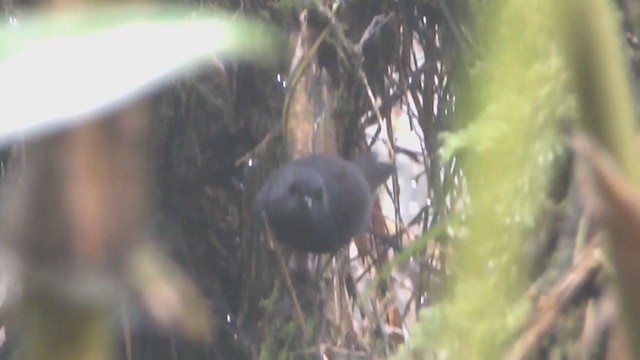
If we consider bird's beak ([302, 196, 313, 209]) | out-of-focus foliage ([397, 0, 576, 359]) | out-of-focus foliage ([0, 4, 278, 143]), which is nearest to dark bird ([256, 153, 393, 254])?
bird's beak ([302, 196, 313, 209])

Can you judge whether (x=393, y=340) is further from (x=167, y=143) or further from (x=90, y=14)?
(x=90, y=14)

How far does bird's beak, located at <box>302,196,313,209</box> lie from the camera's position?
56.4 inches

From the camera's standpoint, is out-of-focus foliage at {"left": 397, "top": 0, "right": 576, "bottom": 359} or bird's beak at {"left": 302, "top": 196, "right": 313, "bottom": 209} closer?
out-of-focus foliage at {"left": 397, "top": 0, "right": 576, "bottom": 359}

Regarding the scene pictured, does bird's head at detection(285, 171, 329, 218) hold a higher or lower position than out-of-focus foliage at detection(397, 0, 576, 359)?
higher

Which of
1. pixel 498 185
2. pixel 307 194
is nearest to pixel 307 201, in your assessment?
pixel 307 194

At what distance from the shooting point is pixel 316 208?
146 cm

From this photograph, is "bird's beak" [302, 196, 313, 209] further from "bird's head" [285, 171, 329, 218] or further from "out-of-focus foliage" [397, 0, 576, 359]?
"out-of-focus foliage" [397, 0, 576, 359]

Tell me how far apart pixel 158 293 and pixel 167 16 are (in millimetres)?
75

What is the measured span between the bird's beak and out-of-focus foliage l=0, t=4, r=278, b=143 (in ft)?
3.84

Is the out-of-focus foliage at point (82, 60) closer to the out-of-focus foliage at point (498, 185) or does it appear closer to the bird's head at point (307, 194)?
the out-of-focus foliage at point (498, 185)

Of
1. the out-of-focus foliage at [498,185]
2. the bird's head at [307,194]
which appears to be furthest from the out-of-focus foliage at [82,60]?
the bird's head at [307,194]

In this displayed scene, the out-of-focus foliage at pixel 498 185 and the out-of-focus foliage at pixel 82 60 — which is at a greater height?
the out-of-focus foliage at pixel 82 60

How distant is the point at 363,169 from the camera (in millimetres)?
1509

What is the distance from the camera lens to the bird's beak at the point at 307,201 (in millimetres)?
1434
